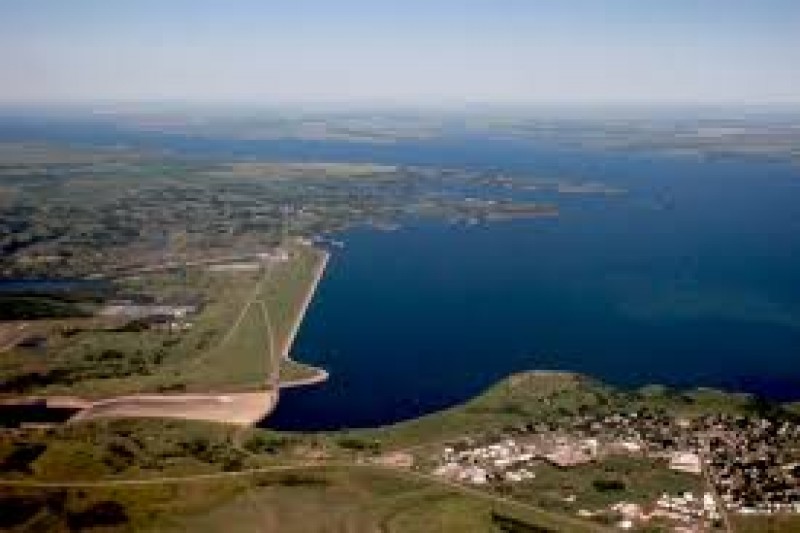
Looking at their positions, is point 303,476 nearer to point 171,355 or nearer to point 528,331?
point 171,355

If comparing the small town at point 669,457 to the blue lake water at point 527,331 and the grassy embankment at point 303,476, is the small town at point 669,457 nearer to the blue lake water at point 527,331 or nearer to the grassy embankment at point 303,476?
the grassy embankment at point 303,476

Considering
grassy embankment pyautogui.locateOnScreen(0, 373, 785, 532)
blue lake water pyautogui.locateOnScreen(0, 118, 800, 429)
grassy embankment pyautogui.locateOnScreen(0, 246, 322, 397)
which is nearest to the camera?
grassy embankment pyautogui.locateOnScreen(0, 373, 785, 532)

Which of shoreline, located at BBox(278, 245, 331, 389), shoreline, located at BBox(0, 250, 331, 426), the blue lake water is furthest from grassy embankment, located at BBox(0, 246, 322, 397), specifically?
the blue lake water

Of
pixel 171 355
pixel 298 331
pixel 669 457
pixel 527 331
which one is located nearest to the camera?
pixel 669 457

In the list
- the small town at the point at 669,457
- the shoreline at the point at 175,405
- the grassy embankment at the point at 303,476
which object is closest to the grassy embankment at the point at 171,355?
the shoreline at the point at 175,405

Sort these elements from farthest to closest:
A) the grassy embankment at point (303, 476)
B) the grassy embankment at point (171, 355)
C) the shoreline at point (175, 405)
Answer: the grassy embankment at point (171, 355)
the shoreline at point (175, 405)
the grassy embankment at point (303, 476)

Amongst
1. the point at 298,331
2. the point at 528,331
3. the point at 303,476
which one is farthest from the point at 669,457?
the point at 298,331

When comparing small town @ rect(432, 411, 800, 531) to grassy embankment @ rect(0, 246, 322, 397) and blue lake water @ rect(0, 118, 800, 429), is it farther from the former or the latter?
grassy embankment @ rect(0, 246, 322, 397)
